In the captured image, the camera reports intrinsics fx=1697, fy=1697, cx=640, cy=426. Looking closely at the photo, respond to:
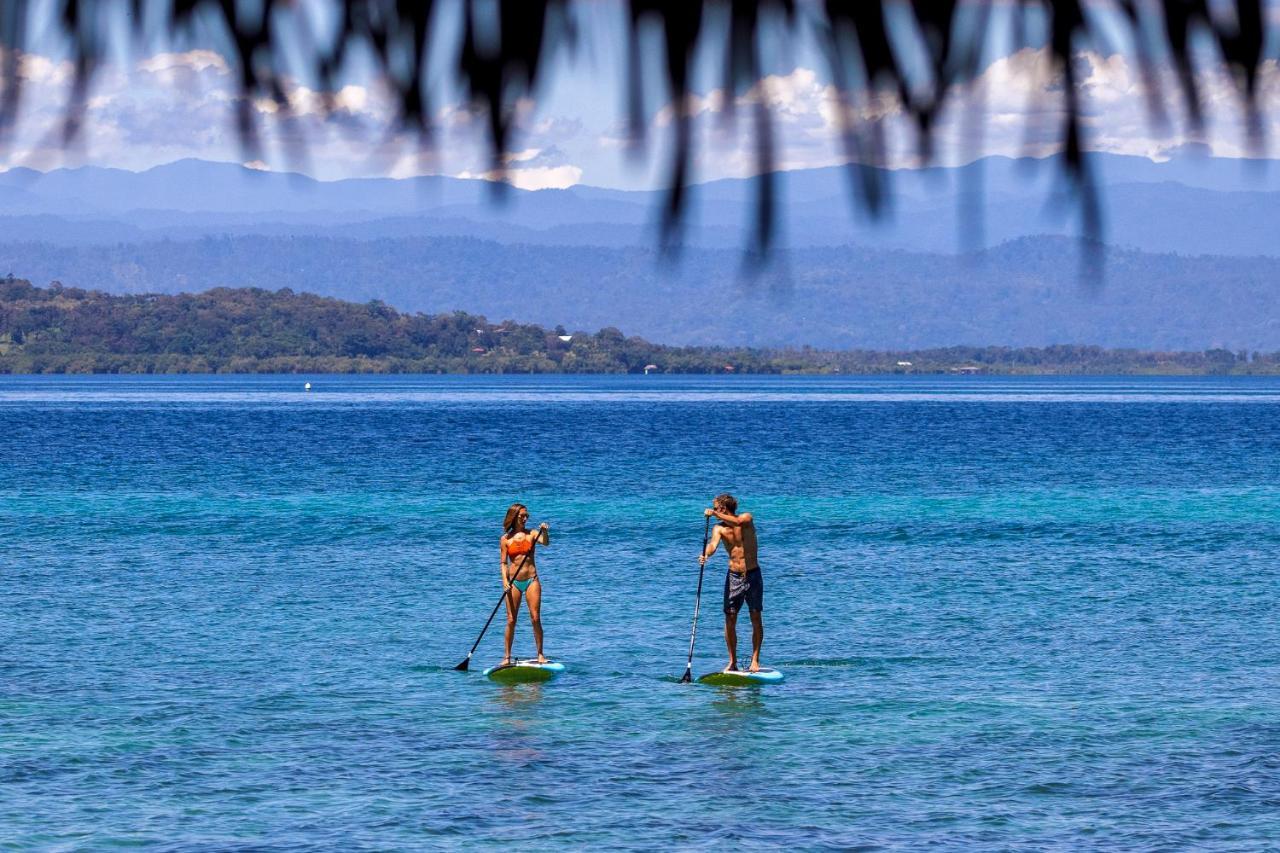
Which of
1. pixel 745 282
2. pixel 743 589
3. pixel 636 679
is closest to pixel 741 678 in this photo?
pixel 636 679

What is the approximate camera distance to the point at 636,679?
34.1 m

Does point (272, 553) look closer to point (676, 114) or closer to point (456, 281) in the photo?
point (456, 281)

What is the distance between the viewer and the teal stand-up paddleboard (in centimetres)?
3275

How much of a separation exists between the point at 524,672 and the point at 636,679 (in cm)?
256

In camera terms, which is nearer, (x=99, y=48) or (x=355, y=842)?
(x=99, y=48)

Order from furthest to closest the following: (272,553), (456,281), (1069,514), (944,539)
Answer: (1069,514) → (944,539) → (272,553) → (456,281)

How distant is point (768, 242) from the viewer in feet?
6.20

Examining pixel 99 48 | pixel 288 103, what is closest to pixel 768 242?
pixel 288 103

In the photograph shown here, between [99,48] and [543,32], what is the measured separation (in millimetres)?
527

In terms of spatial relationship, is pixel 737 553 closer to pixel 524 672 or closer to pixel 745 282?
pixel 524 672

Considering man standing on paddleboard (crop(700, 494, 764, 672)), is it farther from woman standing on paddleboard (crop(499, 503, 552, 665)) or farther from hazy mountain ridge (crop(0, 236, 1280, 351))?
hazy mountain ridge (crop(0, 236, 1280, 351))

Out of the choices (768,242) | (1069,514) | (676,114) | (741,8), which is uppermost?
(741,8)

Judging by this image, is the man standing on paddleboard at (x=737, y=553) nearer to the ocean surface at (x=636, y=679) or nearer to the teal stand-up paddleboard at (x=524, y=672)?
the ocean surface at (x=636, y=679)

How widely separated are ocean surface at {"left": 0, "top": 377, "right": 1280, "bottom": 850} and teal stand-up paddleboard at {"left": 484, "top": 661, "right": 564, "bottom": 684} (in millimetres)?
307
